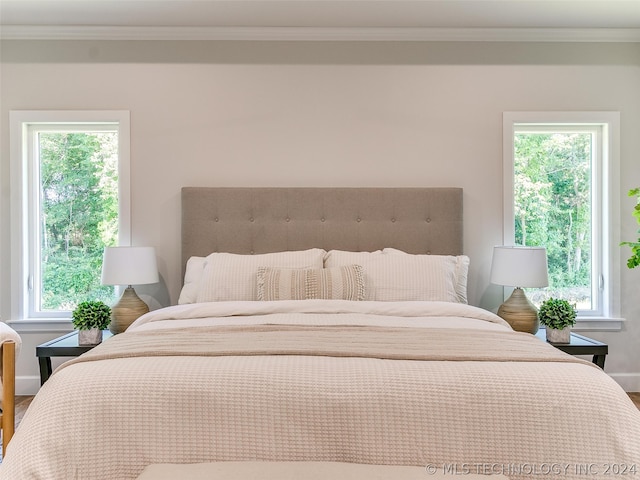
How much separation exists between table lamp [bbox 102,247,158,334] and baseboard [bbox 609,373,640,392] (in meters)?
3.28

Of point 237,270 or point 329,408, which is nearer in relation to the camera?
point 329,408

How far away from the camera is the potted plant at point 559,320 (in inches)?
123

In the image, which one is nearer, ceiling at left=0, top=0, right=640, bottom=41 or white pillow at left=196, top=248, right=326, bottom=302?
white pillow at left=196, top=248, right=326, bottom=302

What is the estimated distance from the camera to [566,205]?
3.79 m

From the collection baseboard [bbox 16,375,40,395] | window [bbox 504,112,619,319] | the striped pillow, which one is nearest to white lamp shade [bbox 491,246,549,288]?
window [bbox 504,112,619,319]

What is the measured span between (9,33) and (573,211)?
4.18 metres

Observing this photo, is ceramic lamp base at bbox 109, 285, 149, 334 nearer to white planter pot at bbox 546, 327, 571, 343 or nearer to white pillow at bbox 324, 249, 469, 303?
white pillow at bbox 324, 249, 469, 303

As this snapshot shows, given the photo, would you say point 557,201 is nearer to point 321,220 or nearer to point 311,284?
point 321,220

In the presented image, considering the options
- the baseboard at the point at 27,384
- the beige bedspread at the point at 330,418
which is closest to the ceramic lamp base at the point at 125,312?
the baseboard at the point at 27,384

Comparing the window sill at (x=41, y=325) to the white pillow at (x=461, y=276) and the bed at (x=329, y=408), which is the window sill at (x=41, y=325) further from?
the white pillow at (x=461, y=276)

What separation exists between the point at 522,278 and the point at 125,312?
2.47 meters

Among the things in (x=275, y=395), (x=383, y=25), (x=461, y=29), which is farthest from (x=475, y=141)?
(x=275, y=395)

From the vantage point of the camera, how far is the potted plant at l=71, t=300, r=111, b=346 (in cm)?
310

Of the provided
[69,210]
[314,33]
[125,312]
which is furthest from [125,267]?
[314,33]
